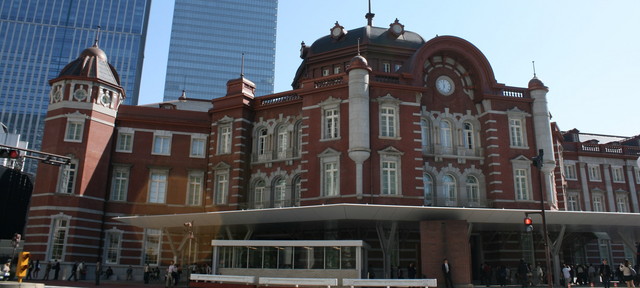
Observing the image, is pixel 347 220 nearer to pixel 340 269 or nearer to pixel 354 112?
pixel 340 269

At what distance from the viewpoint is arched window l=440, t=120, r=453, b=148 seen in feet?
106

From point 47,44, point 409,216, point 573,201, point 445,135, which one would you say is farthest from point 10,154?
point 47,44

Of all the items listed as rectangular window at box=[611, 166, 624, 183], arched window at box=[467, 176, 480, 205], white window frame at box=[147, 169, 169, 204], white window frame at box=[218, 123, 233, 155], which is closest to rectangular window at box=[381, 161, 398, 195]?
arched window at box=[467, 176, 480, 205]

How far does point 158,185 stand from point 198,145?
394cm

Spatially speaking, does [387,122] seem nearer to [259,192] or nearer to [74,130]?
[259,192]

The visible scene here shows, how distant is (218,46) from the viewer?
125m

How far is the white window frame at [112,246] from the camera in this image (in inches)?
1339

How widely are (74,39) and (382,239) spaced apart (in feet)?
424

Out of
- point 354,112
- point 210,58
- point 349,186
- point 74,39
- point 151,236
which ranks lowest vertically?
point 151,236

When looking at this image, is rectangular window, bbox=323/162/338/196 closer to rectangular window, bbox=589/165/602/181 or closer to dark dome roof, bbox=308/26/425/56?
dark dome roof, bbox=308/26/425/56

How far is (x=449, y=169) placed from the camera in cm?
3178

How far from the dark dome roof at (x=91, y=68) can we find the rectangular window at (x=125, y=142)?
146 inches

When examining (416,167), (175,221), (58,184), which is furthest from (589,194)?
(58,184)

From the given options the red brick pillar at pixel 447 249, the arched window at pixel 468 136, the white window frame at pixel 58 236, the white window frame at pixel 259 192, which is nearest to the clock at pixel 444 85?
the arched window at pixel 468 136
